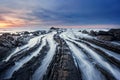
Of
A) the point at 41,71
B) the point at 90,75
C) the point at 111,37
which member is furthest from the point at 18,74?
the point at 111,37

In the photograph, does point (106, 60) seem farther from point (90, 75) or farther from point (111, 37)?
point (111, 37)

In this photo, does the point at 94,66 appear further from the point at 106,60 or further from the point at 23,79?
the point at 23,79

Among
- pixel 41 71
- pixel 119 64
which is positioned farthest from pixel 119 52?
pixel 41 71

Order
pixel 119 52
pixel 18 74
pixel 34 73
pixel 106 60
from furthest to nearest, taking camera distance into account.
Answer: pixel 119 52
pixel 106 60
pixel 34 73
pixel 18 74

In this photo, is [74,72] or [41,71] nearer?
[74,72]

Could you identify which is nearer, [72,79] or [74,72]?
[72,79]

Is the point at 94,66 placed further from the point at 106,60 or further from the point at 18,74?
the point at 18,74

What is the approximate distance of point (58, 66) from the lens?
27.3 feet

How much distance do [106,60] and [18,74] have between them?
569 centimetres

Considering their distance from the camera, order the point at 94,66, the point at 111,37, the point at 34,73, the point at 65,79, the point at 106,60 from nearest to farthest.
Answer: the point at 65,79 < the point at 34,73 < the point at 94,66 < the point at 106,60 < the point at 111,37

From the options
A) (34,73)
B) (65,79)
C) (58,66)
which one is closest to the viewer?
(65,79)

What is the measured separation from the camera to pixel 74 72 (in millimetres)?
7445

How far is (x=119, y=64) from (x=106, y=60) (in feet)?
3.90

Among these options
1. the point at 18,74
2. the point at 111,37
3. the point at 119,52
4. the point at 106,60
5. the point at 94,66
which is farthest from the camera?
the point at 111,37
